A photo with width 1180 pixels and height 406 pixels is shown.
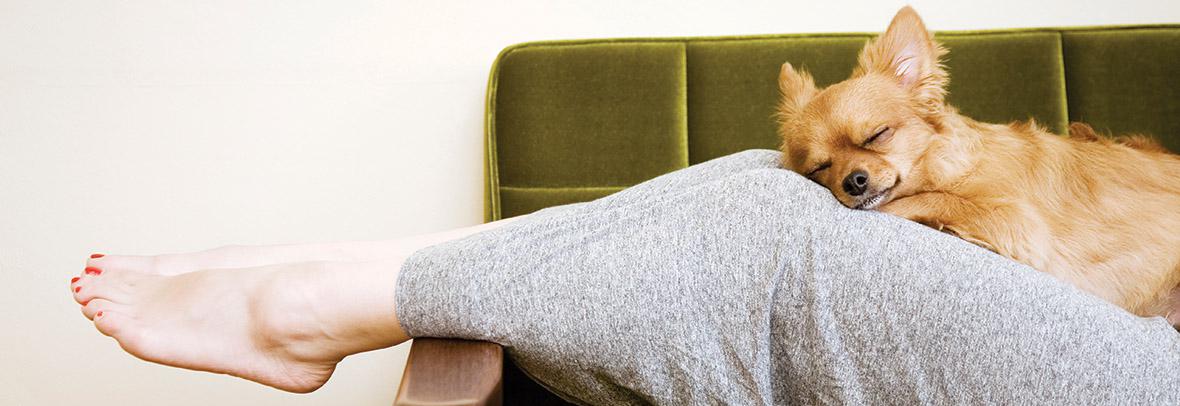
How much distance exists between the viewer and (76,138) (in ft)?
7.82

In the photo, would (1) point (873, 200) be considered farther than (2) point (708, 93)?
No

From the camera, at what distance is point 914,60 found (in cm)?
153

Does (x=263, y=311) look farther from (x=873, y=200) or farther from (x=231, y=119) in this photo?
(x=231, y=119)

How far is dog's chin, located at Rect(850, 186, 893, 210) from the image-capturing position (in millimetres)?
1382

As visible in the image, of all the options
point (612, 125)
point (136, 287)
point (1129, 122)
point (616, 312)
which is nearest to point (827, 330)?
point (616, 312)

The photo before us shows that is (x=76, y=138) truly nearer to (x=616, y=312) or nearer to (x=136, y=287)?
(x=136, y=287)

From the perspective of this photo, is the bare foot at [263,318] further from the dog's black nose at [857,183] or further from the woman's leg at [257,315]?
the dog's black nose at [857,183]

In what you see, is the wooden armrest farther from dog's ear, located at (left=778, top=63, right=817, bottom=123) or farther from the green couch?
the green couch

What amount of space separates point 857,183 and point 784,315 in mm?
495

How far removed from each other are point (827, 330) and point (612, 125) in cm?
125

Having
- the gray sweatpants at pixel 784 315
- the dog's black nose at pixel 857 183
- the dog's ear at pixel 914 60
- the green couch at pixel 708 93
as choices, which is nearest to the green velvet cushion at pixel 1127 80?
the green couch at pixel 708 93

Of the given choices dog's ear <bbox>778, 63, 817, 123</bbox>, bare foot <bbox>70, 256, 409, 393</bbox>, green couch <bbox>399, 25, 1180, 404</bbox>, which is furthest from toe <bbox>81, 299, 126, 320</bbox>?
dog's ear <bbox>778, 63, 817, 123</bbox>

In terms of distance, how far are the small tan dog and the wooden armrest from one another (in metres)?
0.72

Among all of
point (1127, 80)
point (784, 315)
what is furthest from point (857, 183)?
point (1127, 80)
